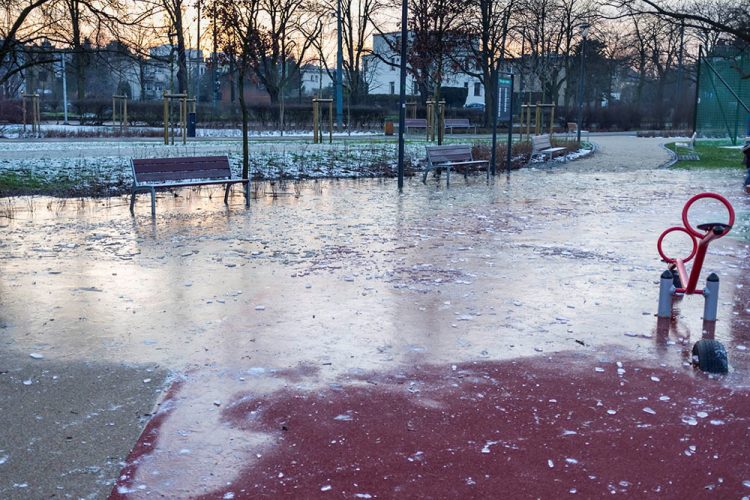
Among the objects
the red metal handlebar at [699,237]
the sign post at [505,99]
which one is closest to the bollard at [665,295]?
the red metal handlebar at [699,237]

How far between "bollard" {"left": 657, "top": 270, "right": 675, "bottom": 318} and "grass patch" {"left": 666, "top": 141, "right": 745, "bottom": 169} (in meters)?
15.7

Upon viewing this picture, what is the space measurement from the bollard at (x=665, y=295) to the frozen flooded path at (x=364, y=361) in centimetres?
16

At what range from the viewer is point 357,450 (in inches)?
158

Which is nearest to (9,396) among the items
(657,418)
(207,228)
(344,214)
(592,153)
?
(657,418)

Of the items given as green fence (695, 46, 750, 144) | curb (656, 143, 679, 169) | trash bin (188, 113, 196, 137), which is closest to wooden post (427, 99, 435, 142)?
curb (656, 143, 679, 169)

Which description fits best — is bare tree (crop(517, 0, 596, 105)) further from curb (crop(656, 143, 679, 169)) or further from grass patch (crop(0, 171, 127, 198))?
grass patch (crop(0, 171, 127, 198))

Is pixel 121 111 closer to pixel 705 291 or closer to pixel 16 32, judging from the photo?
pixel 16 32

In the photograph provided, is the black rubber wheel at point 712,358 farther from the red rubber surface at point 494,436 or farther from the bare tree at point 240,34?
the bare tree at point 240,34

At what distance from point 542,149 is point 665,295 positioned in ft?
52.2

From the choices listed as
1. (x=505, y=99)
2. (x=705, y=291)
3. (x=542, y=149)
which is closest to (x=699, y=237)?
(x=705, y=291)

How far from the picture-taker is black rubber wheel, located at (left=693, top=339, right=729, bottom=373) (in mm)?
5113

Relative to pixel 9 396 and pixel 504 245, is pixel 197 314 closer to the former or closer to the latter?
pixel 9 396

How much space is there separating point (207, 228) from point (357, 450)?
6.80 meters

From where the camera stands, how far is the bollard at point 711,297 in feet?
19.7
